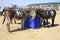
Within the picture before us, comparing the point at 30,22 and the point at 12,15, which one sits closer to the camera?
the point at 12,15

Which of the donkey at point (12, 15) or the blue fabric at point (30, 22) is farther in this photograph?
the blue fabric at point (30, 22)

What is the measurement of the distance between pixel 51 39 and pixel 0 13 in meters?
20.0

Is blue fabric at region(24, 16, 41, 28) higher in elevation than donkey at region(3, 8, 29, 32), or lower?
lower

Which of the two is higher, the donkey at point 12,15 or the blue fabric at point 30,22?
the donkey at point 12,15

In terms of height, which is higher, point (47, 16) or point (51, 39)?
point (47, 16)

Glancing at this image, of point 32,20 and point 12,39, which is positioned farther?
point 32,20

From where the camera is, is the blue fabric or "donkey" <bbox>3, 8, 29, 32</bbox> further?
the blue fabric

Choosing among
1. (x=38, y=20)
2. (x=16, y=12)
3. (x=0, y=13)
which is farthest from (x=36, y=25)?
(x=0, y=13)

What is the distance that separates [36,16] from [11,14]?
2318 millimetres

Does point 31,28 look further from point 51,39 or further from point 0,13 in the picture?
point 0,13

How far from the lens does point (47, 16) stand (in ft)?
43.0

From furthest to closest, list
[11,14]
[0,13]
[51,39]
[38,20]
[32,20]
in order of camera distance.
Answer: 1. [0,13]
2. [38,20]
3. [32,20]
4. [11,14]
5. [51,39]

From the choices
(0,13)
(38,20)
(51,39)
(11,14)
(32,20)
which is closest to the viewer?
(51,39)

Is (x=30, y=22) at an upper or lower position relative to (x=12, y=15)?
lower
